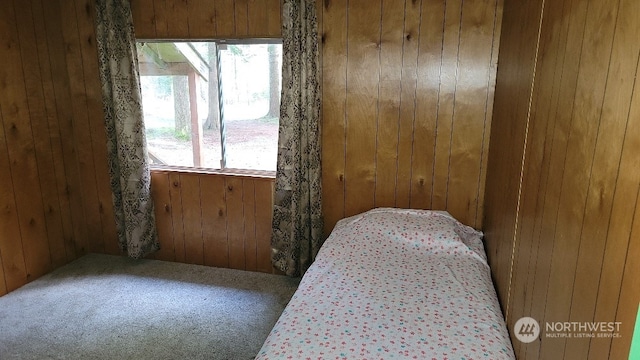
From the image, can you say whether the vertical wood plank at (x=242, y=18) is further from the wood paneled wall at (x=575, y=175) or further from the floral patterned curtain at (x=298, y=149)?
the wood paneled wall at (x=575, y=175)

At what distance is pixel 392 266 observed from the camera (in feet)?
6.56

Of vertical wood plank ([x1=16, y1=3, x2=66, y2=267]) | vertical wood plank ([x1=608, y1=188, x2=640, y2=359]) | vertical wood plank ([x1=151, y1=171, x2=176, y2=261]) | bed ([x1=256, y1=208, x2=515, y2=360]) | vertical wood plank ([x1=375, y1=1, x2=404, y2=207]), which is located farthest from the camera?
vertical wood plank ([x1=151, y1=171, x2=176, y2=261])

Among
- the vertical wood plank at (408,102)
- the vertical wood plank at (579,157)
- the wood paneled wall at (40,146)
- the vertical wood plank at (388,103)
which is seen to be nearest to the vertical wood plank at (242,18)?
the vertical wood plank at (388,103)

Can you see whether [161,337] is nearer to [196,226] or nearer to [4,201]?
[196,226]

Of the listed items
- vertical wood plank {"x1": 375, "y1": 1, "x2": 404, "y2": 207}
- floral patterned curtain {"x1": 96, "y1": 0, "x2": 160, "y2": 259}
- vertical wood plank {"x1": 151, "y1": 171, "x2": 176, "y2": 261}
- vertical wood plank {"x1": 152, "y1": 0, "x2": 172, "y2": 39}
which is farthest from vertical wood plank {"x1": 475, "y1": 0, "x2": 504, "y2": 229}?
floral patterned curtain {"x1": 96, "y1": 0, "x2": 160, "y2": 259}

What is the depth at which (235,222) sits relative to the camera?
9.98 feet

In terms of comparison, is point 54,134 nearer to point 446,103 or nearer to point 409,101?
point 409,101

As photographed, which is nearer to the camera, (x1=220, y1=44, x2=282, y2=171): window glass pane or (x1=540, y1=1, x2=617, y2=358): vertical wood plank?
(x1=540, y1=1, x2=617, y2=358): vertical wood plank

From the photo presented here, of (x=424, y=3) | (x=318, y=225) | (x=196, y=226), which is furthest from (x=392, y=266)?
(x=196, y=226)

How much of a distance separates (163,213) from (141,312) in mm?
853

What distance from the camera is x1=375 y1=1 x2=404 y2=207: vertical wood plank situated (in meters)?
2.46

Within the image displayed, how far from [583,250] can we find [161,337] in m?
2.17

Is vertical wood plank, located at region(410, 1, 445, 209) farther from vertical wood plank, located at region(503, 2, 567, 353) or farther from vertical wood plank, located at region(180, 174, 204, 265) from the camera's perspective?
vertical wood plank, located at region(180, 174, 204, 265)

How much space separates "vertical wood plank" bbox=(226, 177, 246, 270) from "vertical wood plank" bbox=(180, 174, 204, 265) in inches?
9.5
